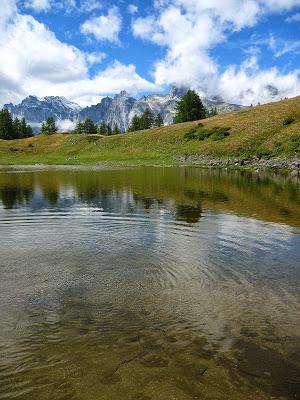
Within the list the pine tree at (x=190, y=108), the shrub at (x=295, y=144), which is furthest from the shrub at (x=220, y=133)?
the pine tree at (x=190, y=108)

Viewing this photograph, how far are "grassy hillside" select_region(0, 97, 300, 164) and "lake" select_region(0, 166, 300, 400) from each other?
58.1 meters

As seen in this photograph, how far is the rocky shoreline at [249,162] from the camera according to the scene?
210 ft

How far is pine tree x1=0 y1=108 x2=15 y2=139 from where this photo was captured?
160 m

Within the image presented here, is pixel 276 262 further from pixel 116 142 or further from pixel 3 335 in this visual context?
pixel 116 142

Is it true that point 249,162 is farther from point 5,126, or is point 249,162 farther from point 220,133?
point 5,126

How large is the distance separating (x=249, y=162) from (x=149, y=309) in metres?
66.2

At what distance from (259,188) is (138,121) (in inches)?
4941

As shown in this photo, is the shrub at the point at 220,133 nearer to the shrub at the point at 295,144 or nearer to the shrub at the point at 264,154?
the shrub at the point at 264,154

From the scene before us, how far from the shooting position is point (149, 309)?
9.70 metres

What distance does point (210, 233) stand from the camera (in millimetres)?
18125

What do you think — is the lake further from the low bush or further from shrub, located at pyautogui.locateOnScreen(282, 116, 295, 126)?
the low bush

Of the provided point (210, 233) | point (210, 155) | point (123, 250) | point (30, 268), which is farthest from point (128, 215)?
point (210, 155)

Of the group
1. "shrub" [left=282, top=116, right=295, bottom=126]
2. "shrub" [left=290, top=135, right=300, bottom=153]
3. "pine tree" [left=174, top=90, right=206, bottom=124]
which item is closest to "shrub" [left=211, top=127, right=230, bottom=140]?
"shrub" [left=282, top=116, right=295, bottom=126]

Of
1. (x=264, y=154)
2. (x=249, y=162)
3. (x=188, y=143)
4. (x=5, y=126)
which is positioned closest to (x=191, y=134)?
(x=188, y=143)
